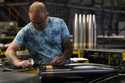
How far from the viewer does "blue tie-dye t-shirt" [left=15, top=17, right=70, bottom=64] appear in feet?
11.3

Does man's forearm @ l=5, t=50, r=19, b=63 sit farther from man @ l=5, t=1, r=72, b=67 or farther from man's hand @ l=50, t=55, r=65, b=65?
man's hand @ l=50, t=55, r=65, b=65

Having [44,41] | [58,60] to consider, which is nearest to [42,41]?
[44,41]

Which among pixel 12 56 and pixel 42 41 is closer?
pixel 12 56

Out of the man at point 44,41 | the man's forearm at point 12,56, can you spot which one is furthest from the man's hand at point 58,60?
the man's forearm at point 12,56

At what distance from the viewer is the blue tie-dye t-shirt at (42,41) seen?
11.3ft

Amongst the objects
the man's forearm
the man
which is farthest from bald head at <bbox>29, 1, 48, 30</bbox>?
the man's forearm

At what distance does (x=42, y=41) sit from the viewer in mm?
3436

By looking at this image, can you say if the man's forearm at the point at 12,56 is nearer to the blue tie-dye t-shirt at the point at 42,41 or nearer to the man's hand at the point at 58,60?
the blue tie-dye t-shirt at the point at 42,41

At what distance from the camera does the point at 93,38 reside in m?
7.87

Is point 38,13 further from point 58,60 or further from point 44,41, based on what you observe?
point 58,60

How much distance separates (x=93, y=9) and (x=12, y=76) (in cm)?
650

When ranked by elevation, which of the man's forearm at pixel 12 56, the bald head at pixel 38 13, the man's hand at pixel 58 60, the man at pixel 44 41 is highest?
the bald head at pixel 38 13

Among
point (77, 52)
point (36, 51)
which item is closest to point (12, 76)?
point (36, 51)

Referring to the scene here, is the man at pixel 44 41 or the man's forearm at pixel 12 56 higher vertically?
the man at pixel 44 41
